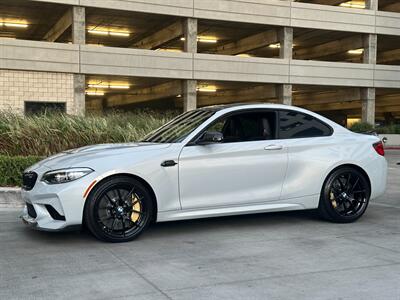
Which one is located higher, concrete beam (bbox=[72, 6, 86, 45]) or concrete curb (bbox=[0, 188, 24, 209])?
concrete beam (bbox=[72, 6, 86, 45])

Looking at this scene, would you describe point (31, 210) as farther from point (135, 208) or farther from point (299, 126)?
point (299, 126)

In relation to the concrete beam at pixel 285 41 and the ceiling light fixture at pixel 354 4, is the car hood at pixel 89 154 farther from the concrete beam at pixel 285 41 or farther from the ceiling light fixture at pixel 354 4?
the ceiling light fixture at pixel 354 4

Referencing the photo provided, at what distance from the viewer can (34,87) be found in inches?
1018

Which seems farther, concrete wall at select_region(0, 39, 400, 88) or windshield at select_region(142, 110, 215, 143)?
concrete wall at select_region(0, 39, 400, 88)

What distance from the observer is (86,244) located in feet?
19.0

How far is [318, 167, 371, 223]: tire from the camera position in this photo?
691 centimetres

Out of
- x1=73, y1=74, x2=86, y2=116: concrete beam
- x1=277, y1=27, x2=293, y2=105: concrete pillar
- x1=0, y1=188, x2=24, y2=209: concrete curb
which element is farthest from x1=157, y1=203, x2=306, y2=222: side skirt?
x1=277, y1=27, x2=293, y2=105: concrete pillar

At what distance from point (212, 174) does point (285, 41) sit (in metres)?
27.1

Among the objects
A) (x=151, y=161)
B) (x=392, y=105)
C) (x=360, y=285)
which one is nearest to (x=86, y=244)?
(x=151, y=161)

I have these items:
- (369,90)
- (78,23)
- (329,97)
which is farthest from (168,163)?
(329,97)

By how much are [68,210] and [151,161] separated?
1.09 m

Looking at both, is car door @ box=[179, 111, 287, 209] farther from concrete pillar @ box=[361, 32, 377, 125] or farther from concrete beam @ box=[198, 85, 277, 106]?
concrete pillar @ box=[361, 32, 377, 125]

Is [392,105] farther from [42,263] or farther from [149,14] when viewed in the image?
[42,263]

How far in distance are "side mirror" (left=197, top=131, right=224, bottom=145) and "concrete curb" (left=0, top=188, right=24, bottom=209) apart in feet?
12.2
